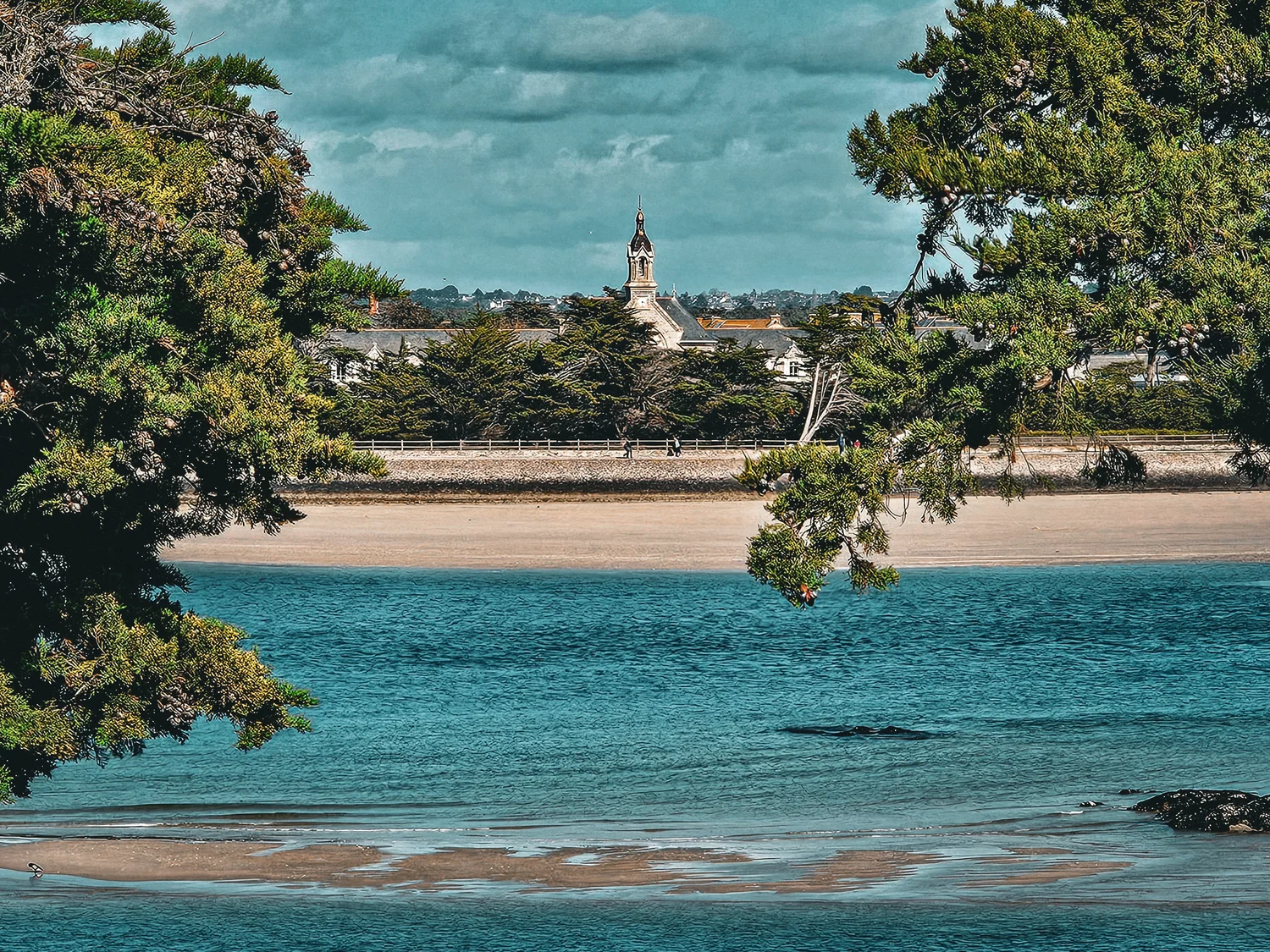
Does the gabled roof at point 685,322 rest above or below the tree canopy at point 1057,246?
above

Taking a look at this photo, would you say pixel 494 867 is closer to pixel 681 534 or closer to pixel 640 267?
pixel 681 534

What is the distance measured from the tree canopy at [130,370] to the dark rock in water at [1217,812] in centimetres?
942

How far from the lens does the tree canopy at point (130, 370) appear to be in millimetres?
11742

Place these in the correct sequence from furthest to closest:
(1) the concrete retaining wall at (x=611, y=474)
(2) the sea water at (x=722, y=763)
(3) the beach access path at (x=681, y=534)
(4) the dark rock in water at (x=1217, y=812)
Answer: (1) the concrete retaining wall at (x=611, y=474) < (3) the beach access path at (x=681, y=534) < (4) the dark rock in water at (x=1217, y=812) < (2) the sea water at (x=722, y=763)

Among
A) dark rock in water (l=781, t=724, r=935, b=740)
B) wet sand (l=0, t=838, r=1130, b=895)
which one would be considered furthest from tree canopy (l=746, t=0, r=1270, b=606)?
dark rock in water (l=781, t=724, r=935, b=740)

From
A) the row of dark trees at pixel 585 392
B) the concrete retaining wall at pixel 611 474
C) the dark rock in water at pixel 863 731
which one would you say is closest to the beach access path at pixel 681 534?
the concrete retaining wall at pixel 611 474

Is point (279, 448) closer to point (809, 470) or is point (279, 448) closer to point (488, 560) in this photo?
point (809, 470)

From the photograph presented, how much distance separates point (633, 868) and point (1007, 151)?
8.24m

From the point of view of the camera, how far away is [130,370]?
38.2 ft

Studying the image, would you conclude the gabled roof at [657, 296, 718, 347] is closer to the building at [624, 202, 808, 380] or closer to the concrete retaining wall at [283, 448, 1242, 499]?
the building at [624, 202, 808, 380]

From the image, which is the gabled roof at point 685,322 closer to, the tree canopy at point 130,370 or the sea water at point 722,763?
the sea water at point 722,763

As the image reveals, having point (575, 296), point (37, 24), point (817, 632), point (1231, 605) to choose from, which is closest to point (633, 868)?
point (37, 24)

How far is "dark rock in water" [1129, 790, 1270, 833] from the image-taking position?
15.9 meters

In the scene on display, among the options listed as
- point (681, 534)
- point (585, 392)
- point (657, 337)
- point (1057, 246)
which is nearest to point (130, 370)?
point (1057, 246)
